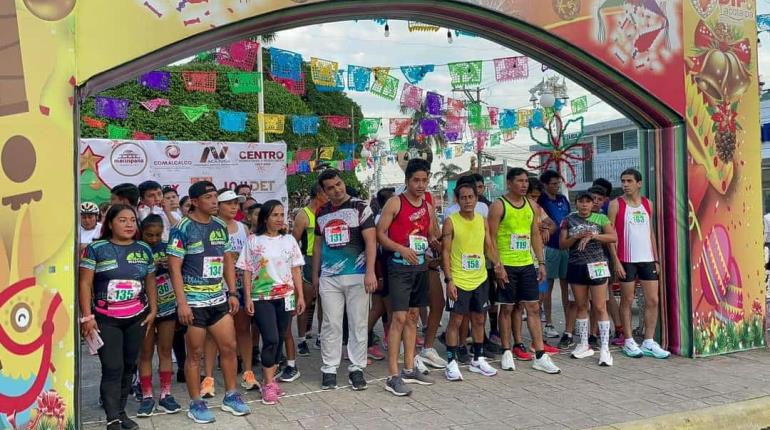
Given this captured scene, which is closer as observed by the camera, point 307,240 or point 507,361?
point 507,361

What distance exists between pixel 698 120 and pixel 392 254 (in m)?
3.50

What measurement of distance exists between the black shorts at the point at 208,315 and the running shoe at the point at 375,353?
2218 mm

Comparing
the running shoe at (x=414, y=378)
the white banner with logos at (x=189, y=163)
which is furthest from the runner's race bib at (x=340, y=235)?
the white banner with logos at (x=189, y=163)

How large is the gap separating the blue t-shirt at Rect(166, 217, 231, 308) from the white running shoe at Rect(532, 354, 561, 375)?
10.1 ft

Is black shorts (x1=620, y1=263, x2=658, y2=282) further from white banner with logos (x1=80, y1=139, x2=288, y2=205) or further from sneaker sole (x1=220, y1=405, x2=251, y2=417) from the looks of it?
white banner with logos (x1=80, y1=139, x2=288, y2=205)

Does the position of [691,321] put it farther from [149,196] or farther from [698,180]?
[149,196]

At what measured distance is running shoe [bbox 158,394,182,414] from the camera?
4.94m

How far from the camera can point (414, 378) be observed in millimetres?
5629

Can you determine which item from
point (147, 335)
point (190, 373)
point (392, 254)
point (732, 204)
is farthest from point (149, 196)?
point (732, 204)

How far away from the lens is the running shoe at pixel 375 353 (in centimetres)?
656

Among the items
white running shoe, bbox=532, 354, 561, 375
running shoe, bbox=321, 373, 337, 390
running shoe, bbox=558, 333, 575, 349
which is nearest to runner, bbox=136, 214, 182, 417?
running shoe, bbox=321, 373, 337, 390

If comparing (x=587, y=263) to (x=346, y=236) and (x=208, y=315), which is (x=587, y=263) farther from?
(x=208, y=315)

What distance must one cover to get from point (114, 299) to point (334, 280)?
1816mm

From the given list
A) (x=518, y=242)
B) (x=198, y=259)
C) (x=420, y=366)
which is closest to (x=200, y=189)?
(x=198, y=259)
